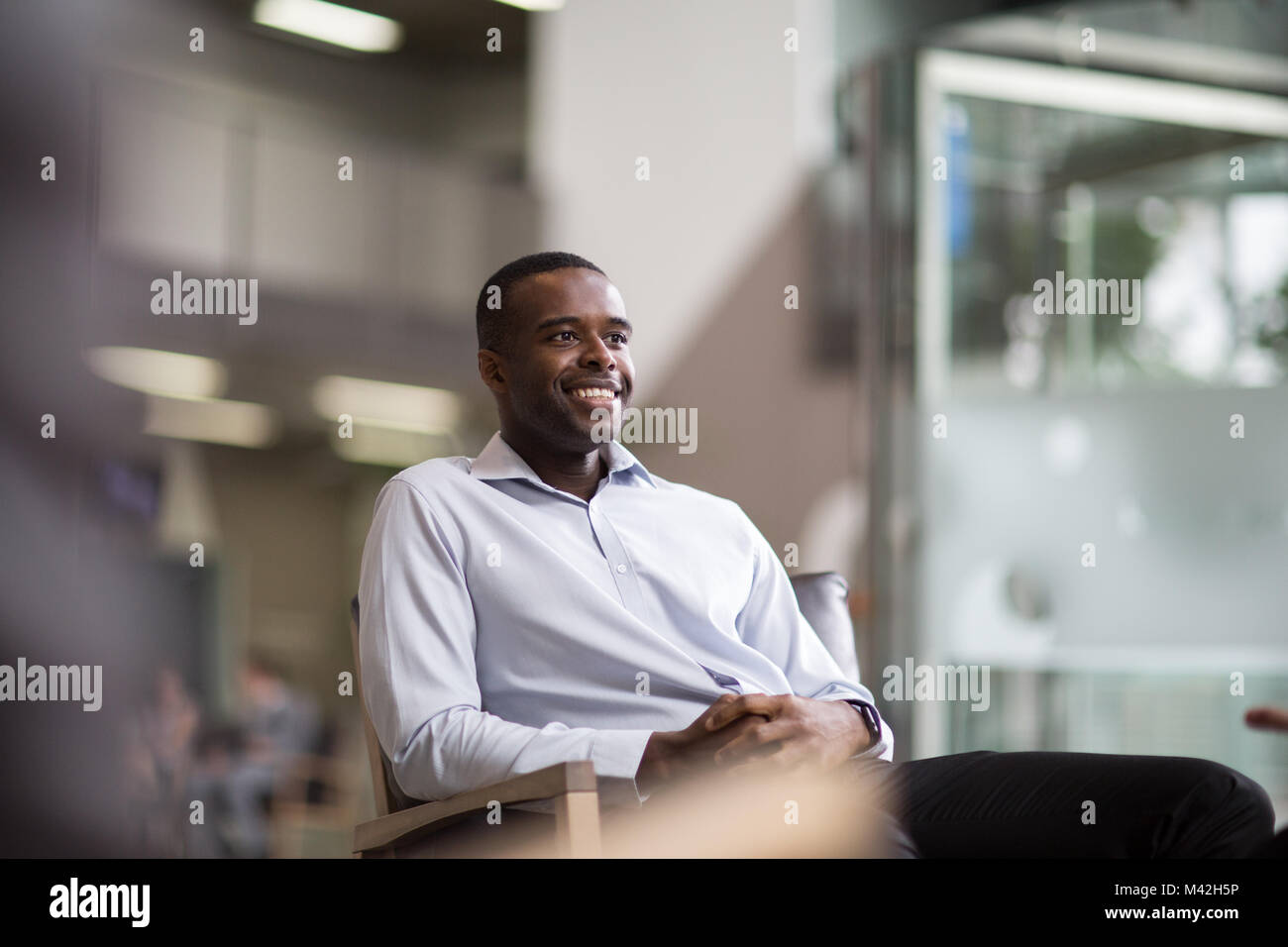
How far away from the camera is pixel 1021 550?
396cm

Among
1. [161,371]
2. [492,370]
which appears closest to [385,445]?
[161,371]

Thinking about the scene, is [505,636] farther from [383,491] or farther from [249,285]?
[249,285]

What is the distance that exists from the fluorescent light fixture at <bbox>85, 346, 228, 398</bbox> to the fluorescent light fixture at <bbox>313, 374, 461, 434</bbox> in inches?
15.7

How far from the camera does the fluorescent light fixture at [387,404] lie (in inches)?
161

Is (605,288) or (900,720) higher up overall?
(605,288)

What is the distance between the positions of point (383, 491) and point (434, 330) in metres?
3.36

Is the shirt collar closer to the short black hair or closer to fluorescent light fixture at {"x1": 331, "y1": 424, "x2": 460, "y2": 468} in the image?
the short black hair

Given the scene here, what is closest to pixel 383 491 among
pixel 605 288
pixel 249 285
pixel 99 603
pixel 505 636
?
pixel 505 636

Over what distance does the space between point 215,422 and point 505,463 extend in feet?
11.3

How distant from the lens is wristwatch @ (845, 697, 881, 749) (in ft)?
5.02

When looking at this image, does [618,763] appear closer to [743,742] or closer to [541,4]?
[743,742]

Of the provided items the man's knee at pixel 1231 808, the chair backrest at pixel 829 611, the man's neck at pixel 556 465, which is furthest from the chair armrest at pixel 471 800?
the man's knee at pixel 1231 808

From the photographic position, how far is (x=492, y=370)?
1654 millimetres

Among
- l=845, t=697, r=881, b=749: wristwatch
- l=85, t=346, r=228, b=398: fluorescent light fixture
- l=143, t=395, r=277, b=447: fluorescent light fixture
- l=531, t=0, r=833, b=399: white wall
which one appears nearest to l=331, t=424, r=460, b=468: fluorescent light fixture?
l=143, t=395, r=277, b=447: fluorescent light fixture
